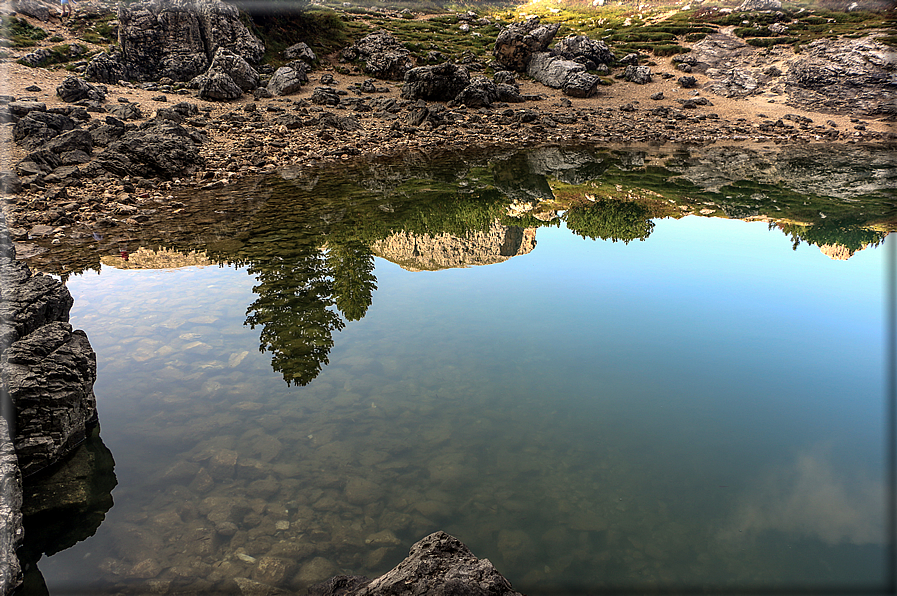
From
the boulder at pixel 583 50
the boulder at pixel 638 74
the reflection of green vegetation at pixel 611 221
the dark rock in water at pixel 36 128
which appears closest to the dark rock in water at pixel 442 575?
the reflection of green vegetation at pixel 611 221

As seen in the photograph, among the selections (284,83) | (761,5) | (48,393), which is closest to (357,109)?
(284,83)

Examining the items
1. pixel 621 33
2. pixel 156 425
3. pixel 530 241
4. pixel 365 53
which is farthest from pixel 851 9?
pixel 156 425

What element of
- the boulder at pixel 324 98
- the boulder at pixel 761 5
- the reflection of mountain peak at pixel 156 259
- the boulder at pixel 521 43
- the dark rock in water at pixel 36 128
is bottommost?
the reflection of mountain peak at pixel 156 259

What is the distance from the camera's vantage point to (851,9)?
69312mm

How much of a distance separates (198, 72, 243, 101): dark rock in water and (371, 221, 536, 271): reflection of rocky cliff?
1179 inches

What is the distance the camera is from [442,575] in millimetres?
4035

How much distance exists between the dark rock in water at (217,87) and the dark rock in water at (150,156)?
15.5m

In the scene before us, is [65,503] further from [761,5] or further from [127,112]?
[761,5]

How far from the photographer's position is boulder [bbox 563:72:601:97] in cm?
5038

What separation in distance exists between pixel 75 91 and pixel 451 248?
110ft

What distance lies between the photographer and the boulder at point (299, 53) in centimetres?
5069

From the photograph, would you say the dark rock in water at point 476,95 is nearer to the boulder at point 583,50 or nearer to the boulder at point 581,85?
the boulder at point 581,85

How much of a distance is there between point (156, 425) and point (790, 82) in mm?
65556

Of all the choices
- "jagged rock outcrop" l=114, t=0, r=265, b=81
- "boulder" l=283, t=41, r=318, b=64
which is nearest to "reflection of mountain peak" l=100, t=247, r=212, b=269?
"jagged rock outcrop" l=114, t=0, r=265, b=81
